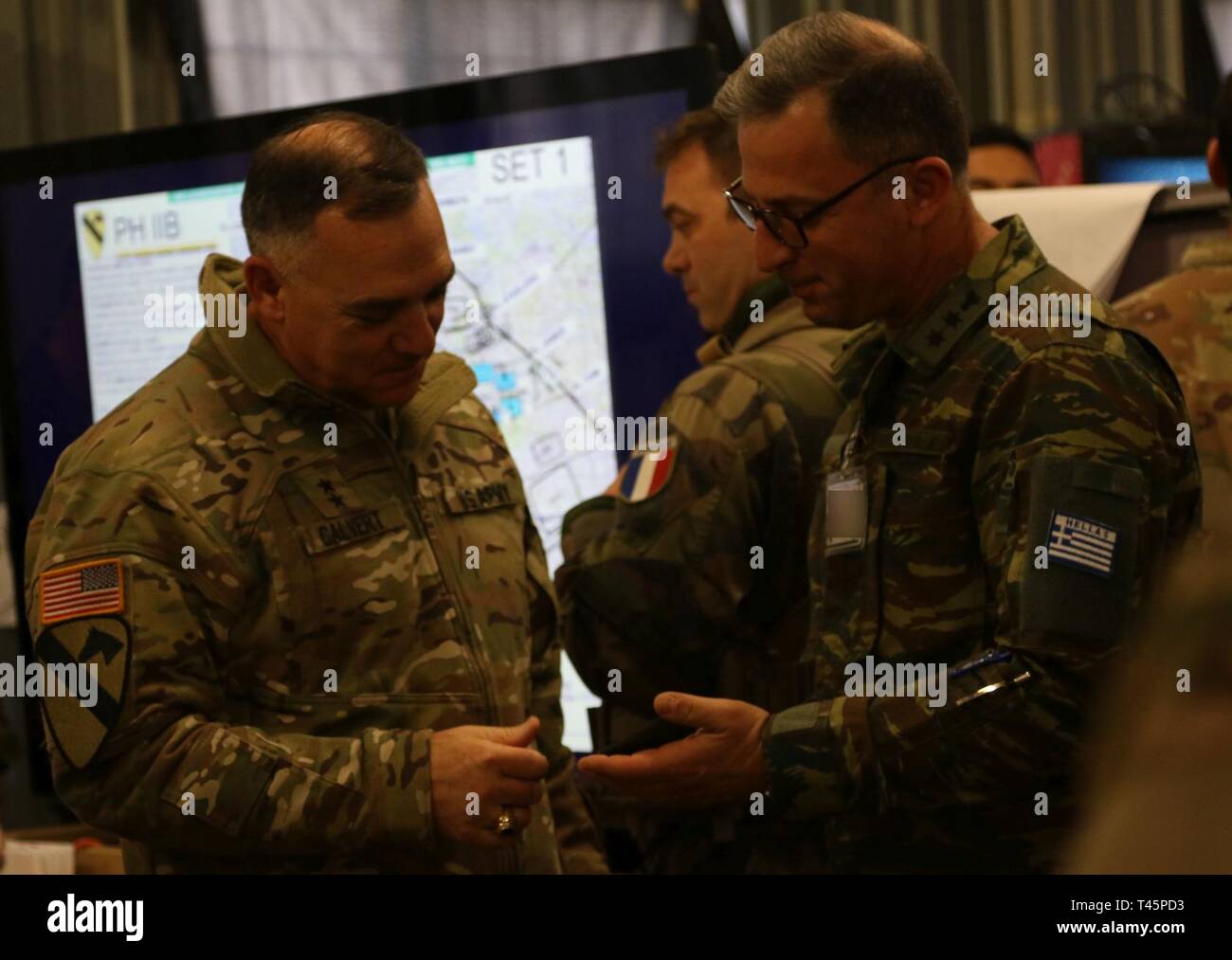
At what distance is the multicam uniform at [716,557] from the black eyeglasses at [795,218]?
34 centimetres

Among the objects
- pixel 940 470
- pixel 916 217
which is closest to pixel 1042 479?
pixel 940 470

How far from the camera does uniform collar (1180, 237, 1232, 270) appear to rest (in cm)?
209

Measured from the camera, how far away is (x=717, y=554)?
2035 millimetres

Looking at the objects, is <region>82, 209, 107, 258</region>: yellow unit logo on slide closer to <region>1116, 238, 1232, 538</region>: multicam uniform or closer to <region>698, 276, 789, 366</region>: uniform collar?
<region>698, 276, 789, 366</region>: uniform collar

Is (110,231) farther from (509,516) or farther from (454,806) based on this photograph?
(454,806)

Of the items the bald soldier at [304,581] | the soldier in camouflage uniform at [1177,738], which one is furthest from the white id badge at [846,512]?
the soldier in camouflage uniform at [1177,738]

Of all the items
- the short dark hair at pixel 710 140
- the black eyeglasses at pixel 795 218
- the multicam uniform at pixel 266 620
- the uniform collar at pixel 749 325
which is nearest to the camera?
the multicam uniform at pixel 266 620

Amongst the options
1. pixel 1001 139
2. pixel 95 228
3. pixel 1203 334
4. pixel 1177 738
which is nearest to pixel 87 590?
pixel 1177 738

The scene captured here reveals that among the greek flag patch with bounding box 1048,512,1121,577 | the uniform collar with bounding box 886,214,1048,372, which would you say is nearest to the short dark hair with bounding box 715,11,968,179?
the uniform collar with bounding box 886,214,1048,372

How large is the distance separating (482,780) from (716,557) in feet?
1.72

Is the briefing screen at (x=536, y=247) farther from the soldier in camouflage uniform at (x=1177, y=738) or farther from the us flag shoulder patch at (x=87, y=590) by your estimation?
the soldier in camouflage uniform at (x=1177, y=738)

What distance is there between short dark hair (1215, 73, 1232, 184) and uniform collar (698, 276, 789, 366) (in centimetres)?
60

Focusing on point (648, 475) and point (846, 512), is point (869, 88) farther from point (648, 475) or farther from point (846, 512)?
point (648, 475)

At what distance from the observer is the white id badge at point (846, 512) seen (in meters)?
1.73
